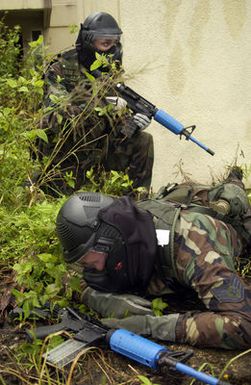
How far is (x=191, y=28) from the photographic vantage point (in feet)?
17.1

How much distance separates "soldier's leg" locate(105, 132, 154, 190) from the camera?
4867 millimetres

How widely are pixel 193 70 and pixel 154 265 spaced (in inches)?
117

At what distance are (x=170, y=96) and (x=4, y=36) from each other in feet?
12.2

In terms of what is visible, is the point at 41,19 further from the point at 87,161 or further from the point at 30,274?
the point at 30,274

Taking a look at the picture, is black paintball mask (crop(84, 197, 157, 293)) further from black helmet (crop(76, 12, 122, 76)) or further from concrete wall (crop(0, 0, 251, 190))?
concrete wall (crop(0, 0, 251, 190))

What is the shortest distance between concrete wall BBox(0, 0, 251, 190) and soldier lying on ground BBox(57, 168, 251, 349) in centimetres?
260

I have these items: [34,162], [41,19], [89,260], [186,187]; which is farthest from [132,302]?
[41,19]

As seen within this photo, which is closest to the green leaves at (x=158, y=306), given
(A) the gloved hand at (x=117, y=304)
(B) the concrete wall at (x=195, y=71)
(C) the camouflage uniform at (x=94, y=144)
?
(A) the gloved hand at (x=117, y=304)

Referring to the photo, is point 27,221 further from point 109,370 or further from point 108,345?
point 109,370

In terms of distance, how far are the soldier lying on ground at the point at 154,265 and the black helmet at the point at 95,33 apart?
219cm

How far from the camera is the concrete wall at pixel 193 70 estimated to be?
5.15 m

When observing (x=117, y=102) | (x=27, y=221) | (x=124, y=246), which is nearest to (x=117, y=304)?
(x=124, y=246)

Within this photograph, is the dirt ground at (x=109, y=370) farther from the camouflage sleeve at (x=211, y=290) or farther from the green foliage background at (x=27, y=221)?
the green foliage background at (x=27, y=221)

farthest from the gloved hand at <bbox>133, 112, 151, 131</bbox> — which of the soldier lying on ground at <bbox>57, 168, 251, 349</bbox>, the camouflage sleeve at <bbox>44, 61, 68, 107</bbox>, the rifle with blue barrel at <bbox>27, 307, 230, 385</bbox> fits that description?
the rifle with blue barrel at <bbox>27, 307, 230, 385</bbox>
